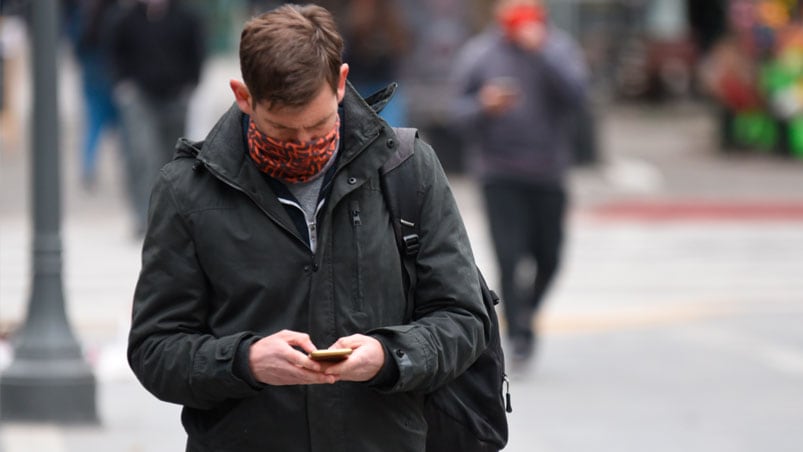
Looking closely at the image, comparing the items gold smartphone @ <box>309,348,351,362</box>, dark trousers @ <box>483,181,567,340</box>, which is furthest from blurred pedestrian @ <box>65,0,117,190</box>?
gold smartphone @ <box>309,348,351,362</box>

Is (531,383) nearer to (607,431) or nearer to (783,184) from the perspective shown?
(607,431)

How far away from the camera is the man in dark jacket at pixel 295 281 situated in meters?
3.27

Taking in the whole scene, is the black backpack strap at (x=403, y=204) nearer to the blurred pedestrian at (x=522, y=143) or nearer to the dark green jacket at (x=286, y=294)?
the dark green jacket at (x=286, y=294)

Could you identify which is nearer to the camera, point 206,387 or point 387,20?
point 206,387

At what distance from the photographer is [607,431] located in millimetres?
7824

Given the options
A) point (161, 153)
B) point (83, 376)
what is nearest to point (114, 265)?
point (161, 153)

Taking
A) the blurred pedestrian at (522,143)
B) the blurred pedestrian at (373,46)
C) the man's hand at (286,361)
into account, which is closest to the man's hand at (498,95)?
the blurred pedestrian at (522,143)

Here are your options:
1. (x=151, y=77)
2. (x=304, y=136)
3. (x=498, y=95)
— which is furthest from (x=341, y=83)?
(x=151, y=77)

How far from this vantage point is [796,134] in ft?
67.7

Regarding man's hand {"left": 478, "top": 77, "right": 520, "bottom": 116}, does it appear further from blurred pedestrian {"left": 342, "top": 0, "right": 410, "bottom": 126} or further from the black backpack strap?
the black backpack strap

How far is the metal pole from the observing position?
24.6 feet

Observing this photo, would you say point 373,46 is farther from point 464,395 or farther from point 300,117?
point 300,117

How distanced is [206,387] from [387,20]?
12055 mm

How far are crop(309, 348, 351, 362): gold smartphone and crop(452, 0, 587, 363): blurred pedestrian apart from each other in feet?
19.5
